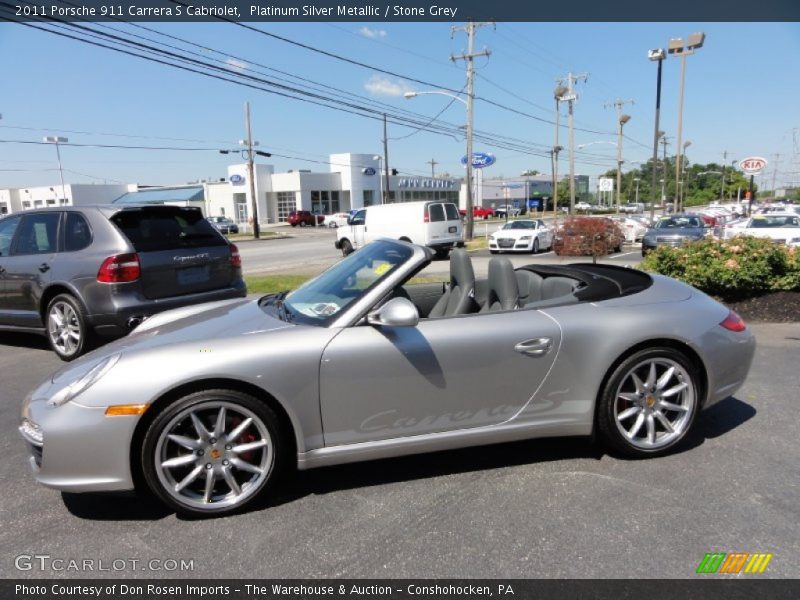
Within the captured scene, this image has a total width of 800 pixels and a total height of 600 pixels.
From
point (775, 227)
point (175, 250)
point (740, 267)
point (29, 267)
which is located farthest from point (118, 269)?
point (775, 227)

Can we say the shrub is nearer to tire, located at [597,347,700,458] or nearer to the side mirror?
tire, located at [597,347,700,458]

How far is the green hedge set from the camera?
24.3ft

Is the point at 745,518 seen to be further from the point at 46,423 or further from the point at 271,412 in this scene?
the point at 46,423

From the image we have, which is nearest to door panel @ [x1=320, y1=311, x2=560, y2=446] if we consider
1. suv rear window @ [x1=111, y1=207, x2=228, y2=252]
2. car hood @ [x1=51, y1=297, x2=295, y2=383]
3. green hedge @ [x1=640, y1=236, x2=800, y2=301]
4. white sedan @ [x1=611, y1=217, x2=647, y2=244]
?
car hood @ [x1=51, y1=297, x2=295, y2=383]

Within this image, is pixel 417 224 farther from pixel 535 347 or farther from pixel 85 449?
pixel 85 449

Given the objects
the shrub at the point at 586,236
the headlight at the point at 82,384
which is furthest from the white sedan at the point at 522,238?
the headlight at the point at 82,384

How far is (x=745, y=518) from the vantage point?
2719mm

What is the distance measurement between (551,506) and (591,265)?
220 cm

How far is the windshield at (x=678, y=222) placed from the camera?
20438 mm

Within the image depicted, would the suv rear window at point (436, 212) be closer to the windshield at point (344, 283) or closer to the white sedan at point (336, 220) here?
the windshield at point (344, 283)

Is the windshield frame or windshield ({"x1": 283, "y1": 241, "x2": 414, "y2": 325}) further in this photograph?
windshield ({"x1": 283, "y1": 241, "x2": 414, "y2": 325})

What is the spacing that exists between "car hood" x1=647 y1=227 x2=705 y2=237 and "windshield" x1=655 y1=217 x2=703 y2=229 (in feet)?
2.97

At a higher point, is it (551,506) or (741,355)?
(741,355)
